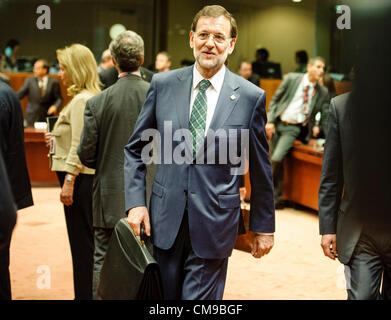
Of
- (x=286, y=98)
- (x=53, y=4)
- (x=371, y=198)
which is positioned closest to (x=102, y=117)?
(x=371, y=198)

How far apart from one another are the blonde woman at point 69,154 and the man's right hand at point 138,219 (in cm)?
128

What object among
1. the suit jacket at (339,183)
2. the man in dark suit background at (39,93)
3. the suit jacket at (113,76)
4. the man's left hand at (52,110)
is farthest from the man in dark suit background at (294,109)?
the suit jacket at (339,183)

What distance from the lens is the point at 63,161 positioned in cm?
396

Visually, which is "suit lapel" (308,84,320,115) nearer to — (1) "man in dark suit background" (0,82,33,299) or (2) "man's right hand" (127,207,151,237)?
(1) "man in dark suit background" (0,82,33,299)

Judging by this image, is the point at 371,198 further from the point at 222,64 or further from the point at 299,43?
the point at 299,43

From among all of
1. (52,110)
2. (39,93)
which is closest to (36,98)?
(39,93)

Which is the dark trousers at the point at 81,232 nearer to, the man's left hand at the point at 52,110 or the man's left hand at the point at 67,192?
the man's left hand at the point at 67,192

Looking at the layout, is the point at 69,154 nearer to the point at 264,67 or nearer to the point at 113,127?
the point at 113,127

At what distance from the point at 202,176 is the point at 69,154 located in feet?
4.86

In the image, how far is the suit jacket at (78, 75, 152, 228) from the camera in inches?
144

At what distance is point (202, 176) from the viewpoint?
Result: 2613 millimetres

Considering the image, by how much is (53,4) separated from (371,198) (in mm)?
13758

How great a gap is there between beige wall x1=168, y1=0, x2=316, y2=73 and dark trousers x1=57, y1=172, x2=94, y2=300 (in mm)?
9971

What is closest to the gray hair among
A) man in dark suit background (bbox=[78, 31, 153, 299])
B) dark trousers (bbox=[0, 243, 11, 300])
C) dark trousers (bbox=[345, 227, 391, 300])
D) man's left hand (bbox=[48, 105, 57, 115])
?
man in dark suit background (bbox=[78, 31, 153, 299])
